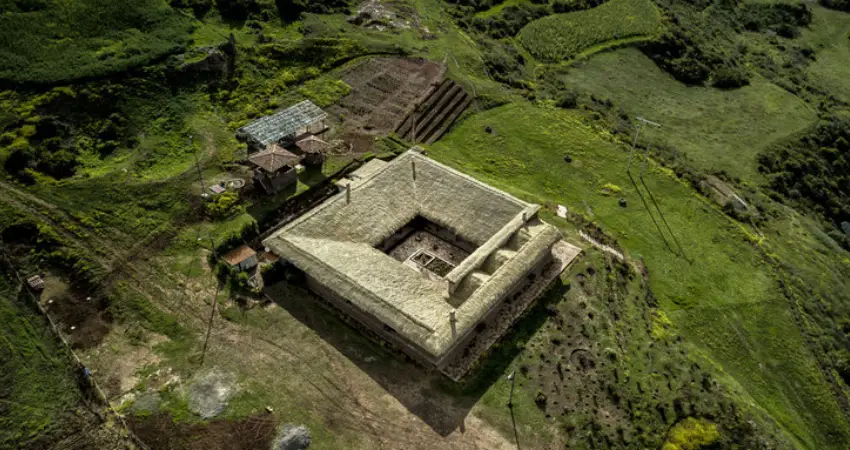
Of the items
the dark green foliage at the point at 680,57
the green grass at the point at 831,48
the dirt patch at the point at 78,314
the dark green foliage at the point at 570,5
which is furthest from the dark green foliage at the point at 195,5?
the green grass at the point at 831,48

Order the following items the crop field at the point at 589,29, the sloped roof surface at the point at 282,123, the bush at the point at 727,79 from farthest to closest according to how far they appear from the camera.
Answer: the bush at the point at 727,79 < the crop field at the point at 589,29 < the sloped roof surface at the point at 282,123

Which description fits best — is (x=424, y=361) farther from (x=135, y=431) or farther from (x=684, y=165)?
(x=684, y=165)

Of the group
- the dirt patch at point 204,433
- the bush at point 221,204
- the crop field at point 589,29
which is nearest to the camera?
the dirt patch at point 204,433

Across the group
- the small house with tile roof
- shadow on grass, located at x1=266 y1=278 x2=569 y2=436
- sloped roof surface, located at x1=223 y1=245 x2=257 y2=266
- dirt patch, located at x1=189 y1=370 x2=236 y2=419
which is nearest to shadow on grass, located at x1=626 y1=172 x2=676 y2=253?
shadow on grass, located at x1=266 y1=278 x2=569 y2=436

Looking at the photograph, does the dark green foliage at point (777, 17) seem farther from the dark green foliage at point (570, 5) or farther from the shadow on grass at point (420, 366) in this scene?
the shadow on grass at point (420, 366)

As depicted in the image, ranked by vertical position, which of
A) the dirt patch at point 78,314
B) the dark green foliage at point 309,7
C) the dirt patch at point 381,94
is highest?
the dark green foliage at point 309,7

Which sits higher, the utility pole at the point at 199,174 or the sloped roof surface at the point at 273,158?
the sloped roof surface at the point at 273,158

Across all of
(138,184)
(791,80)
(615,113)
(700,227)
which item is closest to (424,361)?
(138,184)
